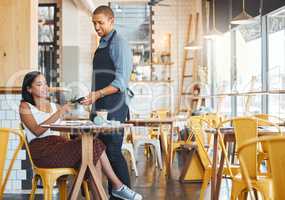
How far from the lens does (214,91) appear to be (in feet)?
35.6

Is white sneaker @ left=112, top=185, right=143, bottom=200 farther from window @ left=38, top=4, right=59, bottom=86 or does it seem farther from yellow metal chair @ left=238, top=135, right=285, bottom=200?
window @ left=38, top=4, right=59, bottom=86

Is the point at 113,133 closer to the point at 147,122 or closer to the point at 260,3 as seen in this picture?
the point at 147,122

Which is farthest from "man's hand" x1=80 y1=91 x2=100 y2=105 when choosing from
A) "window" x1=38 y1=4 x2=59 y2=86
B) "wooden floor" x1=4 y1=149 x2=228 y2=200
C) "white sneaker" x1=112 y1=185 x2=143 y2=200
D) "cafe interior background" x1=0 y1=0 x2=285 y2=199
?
"window" x1=38 y1=4 x2=59 y2=86

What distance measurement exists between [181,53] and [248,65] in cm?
360

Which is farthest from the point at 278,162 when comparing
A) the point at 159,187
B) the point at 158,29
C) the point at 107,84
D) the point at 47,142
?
the point at 158,29

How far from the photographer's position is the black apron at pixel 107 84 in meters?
3.72

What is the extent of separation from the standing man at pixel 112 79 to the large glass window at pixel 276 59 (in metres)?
3.78

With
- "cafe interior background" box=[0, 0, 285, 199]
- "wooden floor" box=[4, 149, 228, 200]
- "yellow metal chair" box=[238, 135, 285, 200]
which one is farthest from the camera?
"cafe interior background" box=[0, 0, 285, 199]

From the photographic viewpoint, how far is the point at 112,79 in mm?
3742

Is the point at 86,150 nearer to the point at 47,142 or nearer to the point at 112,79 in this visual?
the point at 47,142

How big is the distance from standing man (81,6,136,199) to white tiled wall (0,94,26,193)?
1522mm

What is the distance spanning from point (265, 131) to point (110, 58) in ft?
4.42

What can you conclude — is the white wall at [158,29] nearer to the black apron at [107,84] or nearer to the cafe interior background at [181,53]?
Answer: the cafe interior background at [181,53]

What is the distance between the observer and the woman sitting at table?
3.36 m
